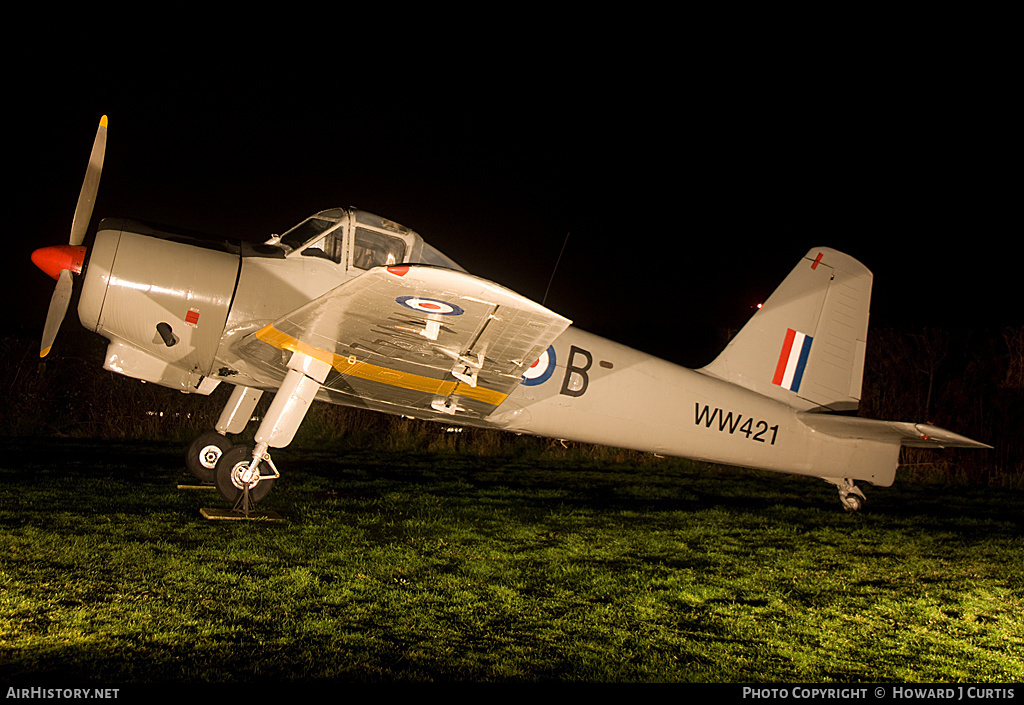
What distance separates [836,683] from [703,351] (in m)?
14.3

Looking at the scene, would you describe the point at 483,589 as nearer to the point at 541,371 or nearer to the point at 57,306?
the point at 541,371

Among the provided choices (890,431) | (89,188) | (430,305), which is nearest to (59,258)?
(89,188)

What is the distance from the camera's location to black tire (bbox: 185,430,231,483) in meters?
6.98

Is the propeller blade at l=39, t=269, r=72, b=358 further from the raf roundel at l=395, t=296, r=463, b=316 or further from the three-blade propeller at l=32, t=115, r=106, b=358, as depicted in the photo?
the raf roundel at l=395, t=296, r=463, b=316

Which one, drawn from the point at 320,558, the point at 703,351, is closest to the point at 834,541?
the point at 320,558

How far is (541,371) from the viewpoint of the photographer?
21.9 ft

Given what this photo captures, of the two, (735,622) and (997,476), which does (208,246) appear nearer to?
(735,622)

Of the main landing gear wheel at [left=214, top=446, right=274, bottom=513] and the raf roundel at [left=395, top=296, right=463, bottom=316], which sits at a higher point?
the raf roundel at [left=395, top=296, right=463, bottom=316]

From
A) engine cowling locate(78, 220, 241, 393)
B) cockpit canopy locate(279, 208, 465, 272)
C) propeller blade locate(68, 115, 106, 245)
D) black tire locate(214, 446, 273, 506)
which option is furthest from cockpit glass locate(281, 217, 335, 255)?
black tire locate(214, 446, 273, 506)

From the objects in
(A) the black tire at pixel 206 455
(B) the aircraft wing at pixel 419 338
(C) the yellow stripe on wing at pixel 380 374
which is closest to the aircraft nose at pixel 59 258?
(B) the aircraft wing at pixel 419 338

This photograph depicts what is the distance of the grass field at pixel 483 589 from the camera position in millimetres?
3117

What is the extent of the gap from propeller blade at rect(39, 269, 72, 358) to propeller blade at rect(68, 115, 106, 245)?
1.28 ft

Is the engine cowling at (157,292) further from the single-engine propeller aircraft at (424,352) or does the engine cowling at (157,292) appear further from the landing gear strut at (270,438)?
the landing gear strut at (270,438)

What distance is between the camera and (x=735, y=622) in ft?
12.8
